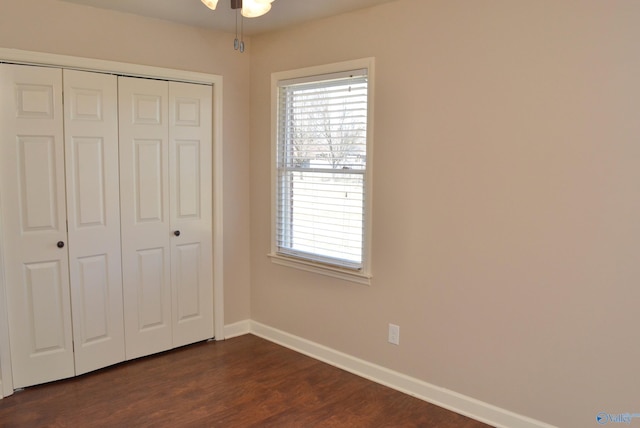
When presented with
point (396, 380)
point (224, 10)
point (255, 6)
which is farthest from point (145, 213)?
point (396, 380)

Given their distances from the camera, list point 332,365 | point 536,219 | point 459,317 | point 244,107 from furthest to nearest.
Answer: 1. point 244,107
2. point 332,365
3. point 459,317
4. point 536,219

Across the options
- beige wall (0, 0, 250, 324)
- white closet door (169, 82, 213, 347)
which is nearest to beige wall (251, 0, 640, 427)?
beige wall (0, 0, 250, 324)

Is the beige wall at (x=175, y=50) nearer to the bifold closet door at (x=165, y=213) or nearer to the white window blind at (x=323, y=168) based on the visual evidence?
the bifold closet door at (x=165, y=213)

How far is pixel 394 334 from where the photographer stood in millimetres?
3131

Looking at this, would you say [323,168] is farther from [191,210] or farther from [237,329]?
[237,329]

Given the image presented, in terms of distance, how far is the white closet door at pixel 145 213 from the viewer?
3.34m

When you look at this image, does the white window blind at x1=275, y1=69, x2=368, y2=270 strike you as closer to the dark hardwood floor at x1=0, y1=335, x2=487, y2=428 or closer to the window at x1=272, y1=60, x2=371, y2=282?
the window at x1=272, y1=60, x2=371, y2=282

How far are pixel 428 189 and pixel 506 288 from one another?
73 cm

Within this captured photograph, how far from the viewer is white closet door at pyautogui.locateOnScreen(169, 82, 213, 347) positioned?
11.8ft

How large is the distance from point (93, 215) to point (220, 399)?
151 centimetres

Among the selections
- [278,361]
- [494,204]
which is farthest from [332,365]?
[494,204]

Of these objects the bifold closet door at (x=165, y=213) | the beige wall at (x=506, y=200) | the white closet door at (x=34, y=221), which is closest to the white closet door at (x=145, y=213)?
the bifold closet door at (x=165, y=213)

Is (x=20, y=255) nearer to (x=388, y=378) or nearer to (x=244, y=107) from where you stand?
(x=244, y=107)

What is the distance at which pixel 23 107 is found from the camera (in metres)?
2.90
